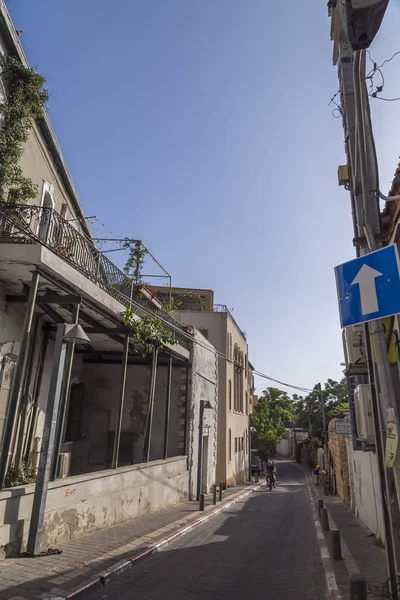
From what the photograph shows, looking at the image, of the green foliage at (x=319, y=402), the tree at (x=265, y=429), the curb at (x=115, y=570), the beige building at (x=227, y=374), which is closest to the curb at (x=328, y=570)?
the curb at (x=115, y=570)

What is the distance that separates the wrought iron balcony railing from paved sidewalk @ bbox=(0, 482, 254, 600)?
5032 millimetres

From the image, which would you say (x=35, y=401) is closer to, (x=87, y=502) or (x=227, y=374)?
(x=87, y=502)

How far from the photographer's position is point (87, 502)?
869cm

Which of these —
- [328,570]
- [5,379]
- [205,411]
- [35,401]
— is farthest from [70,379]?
[328,570]

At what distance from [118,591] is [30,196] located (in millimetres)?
7527

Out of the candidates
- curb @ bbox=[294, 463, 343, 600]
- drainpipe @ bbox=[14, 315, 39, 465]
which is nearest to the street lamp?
curb @ bbox=[294, 463, 343, 600]

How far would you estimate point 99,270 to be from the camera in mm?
10094

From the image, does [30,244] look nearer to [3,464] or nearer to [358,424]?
[3,464]

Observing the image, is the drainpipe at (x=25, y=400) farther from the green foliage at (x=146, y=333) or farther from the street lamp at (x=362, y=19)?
the street lamp at (x=362, y=19)

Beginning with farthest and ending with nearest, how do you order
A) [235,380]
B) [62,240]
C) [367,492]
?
[235,380]
[367,492]
[62,240]

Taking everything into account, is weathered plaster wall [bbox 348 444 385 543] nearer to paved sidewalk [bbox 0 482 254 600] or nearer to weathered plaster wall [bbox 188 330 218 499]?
paved sidewalk [bbox 0 482 254 600]

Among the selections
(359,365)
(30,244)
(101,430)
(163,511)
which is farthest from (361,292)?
(101,430)

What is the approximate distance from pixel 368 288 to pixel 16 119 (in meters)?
8.23

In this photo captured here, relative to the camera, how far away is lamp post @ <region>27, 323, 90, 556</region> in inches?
261
